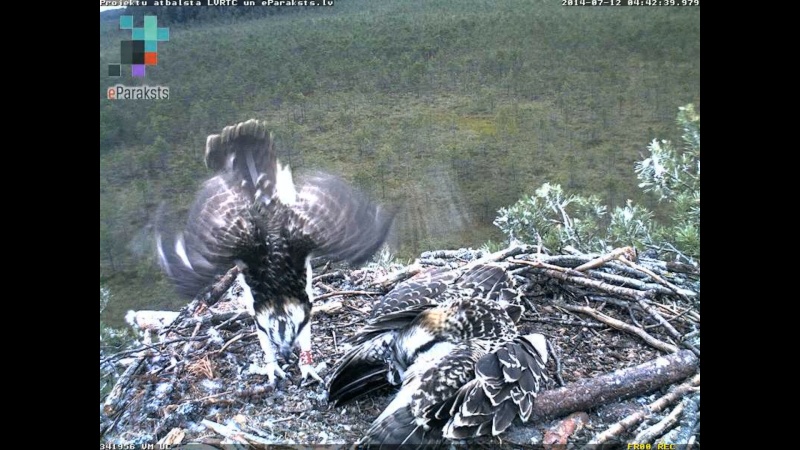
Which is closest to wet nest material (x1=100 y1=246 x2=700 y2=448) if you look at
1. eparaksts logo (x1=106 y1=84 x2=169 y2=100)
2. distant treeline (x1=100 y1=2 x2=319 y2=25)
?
eparaksts logo (x1=106 y1=84 x2=169 y2=100)

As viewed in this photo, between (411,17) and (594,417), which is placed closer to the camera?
(594,417)

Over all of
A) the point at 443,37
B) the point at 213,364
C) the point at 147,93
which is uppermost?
the point at 443,37

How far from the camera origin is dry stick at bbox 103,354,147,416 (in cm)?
300

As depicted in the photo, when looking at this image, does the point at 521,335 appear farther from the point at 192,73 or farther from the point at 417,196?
the point at 192,73

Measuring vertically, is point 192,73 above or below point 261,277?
above

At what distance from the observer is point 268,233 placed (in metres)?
2.95

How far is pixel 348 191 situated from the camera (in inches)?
120

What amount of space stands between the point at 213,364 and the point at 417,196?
1124mm

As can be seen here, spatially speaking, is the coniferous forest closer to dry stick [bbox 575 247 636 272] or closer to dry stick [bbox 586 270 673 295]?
dry stick [bbox 575 247 636 272]

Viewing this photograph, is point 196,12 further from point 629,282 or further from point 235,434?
point 629,282

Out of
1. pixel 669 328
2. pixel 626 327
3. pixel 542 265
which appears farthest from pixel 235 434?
pixel 669 328

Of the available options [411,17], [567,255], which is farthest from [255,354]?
[411,17]

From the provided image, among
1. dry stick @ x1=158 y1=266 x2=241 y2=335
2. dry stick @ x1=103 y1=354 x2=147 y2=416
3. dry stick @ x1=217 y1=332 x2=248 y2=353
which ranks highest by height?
dry stick @ x1=158 y1=266 x2=241 y2=335

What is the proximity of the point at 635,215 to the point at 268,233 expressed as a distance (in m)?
1.58
